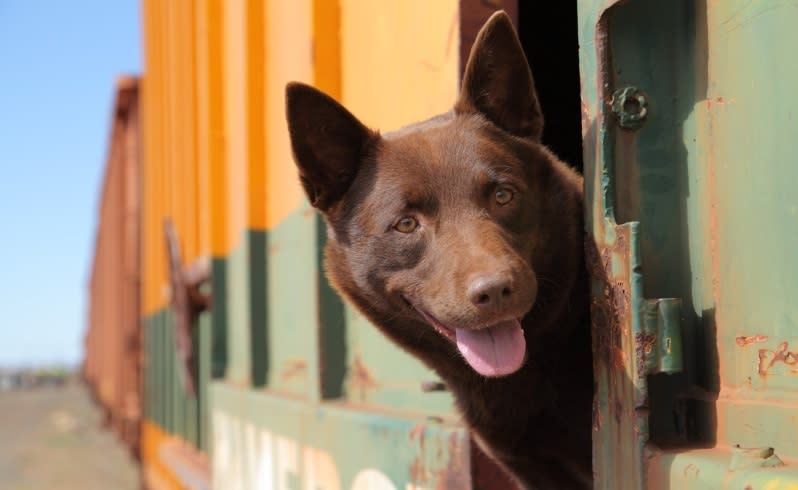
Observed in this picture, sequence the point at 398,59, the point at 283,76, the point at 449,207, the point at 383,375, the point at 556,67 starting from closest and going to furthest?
the point at 449,207 < the point at 398,59 < the point at 383,375 < the point at 283,76 < the point at 556,67

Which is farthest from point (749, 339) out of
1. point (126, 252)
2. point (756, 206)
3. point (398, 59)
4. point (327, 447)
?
point (126, 252)

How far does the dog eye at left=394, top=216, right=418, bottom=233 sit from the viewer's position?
204cm

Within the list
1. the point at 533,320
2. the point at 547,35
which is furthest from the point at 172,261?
the point at 533,320

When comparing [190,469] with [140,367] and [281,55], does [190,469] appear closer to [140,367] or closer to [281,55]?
[281,55]

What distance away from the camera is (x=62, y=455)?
12.7 metres

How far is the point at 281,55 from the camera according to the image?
3.63 meters

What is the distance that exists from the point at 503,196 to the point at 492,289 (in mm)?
346

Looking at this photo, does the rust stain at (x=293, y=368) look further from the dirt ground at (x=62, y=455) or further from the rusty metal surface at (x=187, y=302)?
the dirt ground at (x=62, y=455)

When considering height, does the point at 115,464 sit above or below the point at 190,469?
below

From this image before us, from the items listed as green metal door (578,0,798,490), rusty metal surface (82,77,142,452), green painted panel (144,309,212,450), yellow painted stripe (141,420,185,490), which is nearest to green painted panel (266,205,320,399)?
green painted panel (144,309,212,450)

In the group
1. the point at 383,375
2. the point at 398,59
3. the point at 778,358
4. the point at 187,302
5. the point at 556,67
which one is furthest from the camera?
the point at 187,302

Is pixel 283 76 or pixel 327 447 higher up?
pixel 283 76

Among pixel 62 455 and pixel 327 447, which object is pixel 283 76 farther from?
pixel 62 455

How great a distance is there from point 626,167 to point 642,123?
0.29ft
